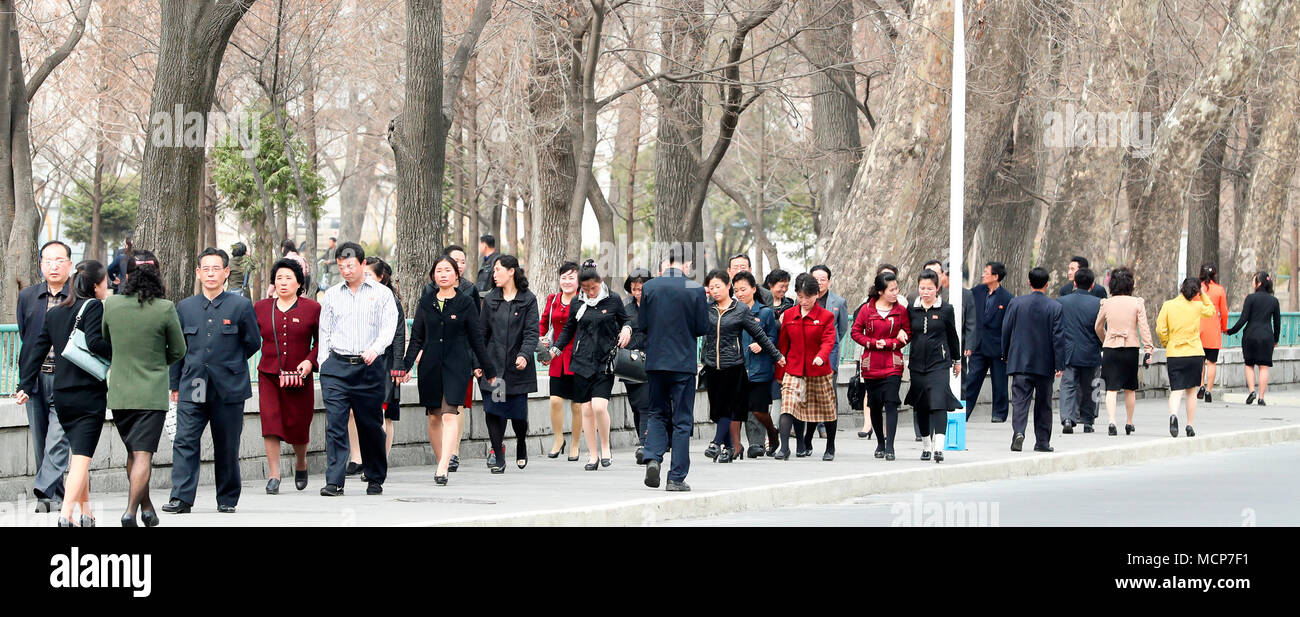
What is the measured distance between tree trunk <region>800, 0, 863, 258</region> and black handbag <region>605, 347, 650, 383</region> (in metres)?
14.4

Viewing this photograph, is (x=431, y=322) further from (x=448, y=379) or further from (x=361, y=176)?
(x=361, y=176)

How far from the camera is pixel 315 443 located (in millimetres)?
14391

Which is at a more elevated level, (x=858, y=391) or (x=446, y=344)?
(x=446, y=344)

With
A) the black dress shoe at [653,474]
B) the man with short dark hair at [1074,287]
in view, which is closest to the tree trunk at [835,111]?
the man with short dark hair at [1074,287]

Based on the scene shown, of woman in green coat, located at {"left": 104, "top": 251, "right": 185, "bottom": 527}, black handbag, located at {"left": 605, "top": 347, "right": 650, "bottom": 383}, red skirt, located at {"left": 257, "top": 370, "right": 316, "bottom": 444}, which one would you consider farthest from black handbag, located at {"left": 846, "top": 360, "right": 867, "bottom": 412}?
woman in green coat, located at {"left": 104, "top": 251, "right": 185, "bottom": 527}

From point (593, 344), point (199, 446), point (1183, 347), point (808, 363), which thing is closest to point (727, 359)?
point (808, 363)

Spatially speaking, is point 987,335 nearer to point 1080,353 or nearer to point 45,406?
point 1080,353

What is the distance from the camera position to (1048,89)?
31375mm

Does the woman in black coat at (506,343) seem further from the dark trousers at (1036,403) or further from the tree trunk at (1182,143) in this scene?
the tree trunk at (1182,143)

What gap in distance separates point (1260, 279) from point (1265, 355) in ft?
3.67

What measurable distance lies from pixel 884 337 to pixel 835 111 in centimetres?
1687

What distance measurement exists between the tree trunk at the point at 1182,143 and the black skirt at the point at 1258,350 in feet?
9.10

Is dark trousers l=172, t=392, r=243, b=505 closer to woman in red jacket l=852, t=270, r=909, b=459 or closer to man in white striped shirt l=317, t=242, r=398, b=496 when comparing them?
man in white striped shirt l=317, t=242, r=398, b=496

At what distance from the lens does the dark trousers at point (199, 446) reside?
447 inches
